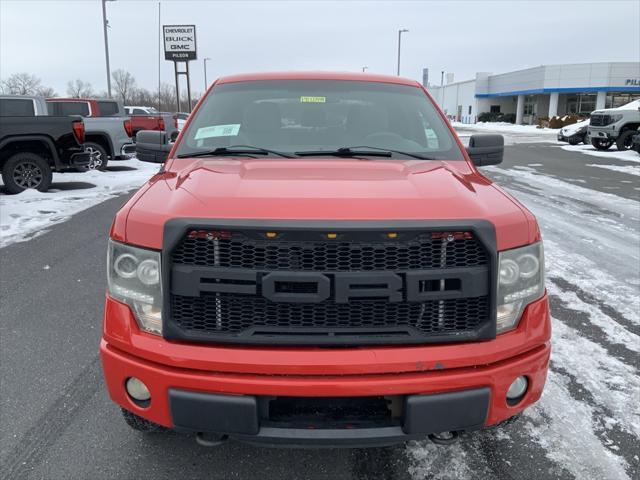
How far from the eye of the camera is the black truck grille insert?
1935mm

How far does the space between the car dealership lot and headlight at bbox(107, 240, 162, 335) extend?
85cm

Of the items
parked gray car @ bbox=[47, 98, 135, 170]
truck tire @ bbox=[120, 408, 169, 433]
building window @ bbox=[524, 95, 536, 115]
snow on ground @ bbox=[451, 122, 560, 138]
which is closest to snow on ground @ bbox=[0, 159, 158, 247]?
parked gray car @ bbox=[47, 98, 135, 170]

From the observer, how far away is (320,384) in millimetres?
1912

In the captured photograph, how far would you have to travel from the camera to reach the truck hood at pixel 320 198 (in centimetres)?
198

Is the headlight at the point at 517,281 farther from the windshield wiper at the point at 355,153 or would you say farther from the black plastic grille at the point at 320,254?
the windshield wiper at the point at 355,153

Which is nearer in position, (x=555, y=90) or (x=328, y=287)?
(x=328, y=287)

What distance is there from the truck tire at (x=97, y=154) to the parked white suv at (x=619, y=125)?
721 inches

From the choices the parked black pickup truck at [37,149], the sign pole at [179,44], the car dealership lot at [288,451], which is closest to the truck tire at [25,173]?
the parked black pickup truck at [37,149]

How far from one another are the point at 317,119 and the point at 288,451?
78.8 inches

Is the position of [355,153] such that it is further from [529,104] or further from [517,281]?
[529,104]

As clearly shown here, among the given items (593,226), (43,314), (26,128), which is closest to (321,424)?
(43,314)

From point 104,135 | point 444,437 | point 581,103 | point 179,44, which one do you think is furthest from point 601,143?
point 581,103

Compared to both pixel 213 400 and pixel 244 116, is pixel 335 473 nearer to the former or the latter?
pixel 213 400

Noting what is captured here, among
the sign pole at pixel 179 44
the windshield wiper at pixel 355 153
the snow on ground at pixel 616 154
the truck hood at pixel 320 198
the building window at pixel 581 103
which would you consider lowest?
the snow on ground at pixel 616 154
